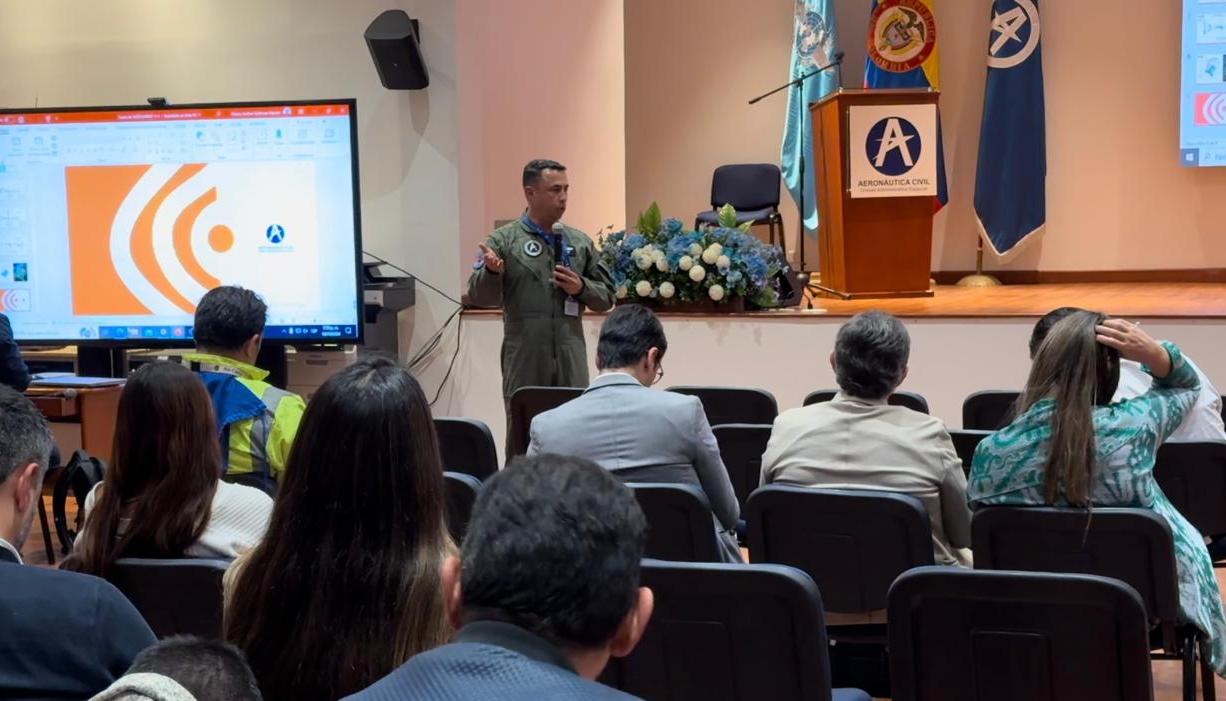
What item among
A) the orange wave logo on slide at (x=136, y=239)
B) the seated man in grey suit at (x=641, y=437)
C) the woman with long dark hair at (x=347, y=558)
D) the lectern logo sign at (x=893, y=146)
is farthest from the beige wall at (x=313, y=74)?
the woman with long dark hair at (x=347, y=558)

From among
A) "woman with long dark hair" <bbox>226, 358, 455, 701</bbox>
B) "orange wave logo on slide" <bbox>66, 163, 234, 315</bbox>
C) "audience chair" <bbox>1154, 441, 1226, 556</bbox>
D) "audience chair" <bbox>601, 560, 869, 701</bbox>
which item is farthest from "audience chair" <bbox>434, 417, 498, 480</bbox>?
"orange wave logo on slide" <bbox>66, 163, 234, 315</bbox>

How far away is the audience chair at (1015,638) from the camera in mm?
2109

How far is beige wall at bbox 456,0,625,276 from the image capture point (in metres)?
7.10

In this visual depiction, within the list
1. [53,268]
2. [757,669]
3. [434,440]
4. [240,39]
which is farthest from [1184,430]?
[240,39]

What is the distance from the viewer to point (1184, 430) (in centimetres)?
361

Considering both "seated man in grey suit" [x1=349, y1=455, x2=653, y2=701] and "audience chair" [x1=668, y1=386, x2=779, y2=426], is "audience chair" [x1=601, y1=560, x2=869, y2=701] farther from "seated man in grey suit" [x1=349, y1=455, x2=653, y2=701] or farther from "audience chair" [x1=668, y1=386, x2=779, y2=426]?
"audience chair" [x1=668, y1=386, x2=779, y2=426]

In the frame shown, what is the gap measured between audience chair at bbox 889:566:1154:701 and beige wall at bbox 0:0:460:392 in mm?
5012

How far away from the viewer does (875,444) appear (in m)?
3.05

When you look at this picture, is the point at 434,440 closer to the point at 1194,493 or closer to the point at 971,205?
the point at 1194,493

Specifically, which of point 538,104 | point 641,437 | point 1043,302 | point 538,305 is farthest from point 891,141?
point 641,437

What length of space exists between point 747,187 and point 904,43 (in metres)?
1.61

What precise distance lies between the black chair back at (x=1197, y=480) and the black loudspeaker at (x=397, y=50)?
176 inches

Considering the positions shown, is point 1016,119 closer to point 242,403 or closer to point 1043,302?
point 1043,302

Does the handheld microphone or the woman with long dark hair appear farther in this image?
the handheld microphone
